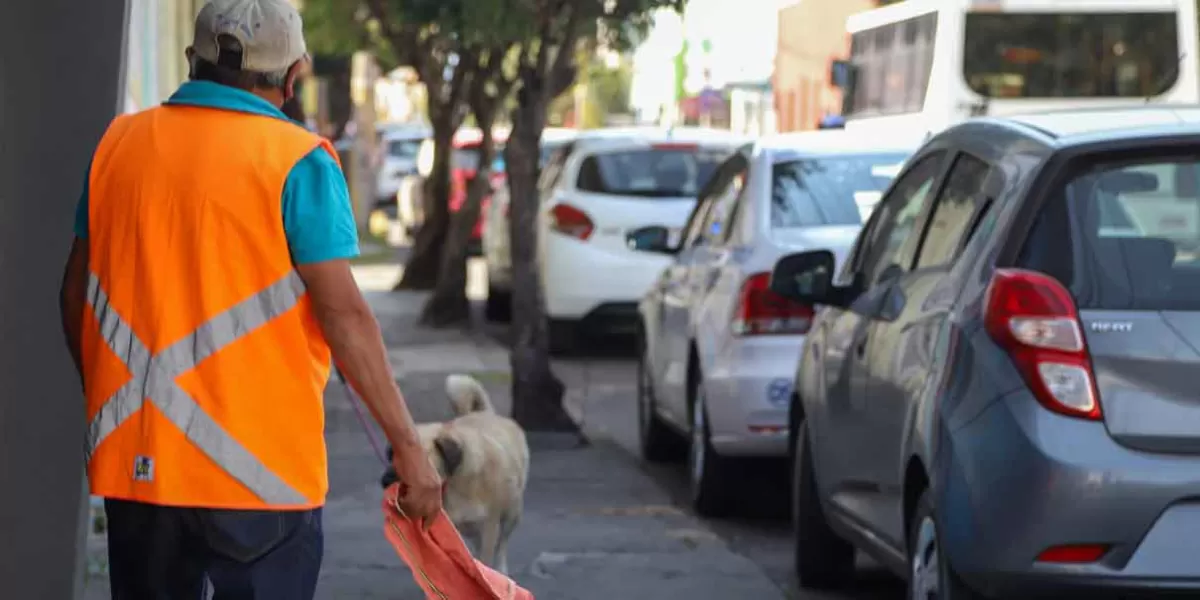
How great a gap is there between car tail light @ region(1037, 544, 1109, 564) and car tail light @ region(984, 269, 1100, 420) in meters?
0.29

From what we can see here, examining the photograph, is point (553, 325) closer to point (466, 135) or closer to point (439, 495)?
point (439, 495)

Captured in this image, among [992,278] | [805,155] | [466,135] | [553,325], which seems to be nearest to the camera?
[992,278]

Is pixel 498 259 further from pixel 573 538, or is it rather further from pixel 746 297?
pixel 573 538

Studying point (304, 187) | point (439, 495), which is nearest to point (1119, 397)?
point (439, 495)

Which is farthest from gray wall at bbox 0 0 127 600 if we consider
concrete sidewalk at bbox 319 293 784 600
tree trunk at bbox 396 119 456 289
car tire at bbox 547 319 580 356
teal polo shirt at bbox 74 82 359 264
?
tree trunk at bbox 396 119 456 289

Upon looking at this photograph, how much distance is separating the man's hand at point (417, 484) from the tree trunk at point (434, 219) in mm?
17965

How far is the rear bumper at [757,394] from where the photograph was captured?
889 centimetres

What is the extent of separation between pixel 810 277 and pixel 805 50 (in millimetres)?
26204

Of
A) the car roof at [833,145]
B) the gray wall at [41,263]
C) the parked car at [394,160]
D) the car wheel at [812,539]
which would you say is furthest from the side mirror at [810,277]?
the parked car at [394,160]

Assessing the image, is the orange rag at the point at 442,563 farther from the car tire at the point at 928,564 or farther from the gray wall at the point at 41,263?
the gray wall at the point at 41,263

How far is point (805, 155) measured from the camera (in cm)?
980

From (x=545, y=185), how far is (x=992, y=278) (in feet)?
41.0

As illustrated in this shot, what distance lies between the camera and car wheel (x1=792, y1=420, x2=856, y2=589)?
7508 mm

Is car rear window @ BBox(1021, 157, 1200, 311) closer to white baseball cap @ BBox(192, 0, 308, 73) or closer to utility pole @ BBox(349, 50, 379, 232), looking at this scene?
white baseball cap @ BBox(192, 0, 308, 73)
